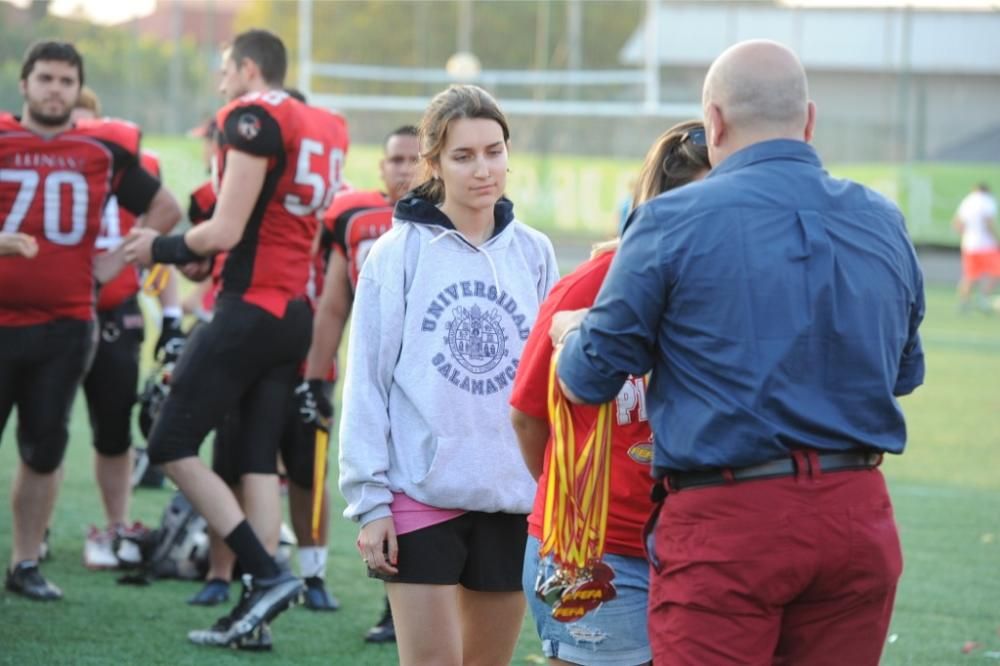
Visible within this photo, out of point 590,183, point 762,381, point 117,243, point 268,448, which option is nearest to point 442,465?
point 762,381

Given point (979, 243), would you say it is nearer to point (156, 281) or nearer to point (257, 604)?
point (156, 281)

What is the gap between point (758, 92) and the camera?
3.21 meters

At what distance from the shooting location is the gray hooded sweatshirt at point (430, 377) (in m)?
4.05

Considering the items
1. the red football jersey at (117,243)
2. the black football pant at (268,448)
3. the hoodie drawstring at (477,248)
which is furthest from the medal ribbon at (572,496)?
the red football jersey at (117,243)

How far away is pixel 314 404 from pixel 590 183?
30.2m

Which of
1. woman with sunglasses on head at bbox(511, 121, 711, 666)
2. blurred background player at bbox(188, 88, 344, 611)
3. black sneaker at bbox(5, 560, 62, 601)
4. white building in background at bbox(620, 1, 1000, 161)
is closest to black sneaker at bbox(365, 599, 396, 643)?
blurred background player at bbox(188, 88, 344, 611)

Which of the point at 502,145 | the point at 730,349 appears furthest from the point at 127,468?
the point at 730,349

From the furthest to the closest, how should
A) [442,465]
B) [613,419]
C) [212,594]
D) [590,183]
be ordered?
[590,183], [212,594], [442,465], [613,419]

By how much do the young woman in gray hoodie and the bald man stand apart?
0.95m

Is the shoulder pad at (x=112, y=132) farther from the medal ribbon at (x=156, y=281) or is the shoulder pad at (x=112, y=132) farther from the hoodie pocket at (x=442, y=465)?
the hoodie pocket at (x=442, y=465)

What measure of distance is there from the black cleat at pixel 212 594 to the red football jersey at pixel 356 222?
1493mm

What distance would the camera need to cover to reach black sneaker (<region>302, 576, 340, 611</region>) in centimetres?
680

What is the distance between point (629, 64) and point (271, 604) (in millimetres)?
49793

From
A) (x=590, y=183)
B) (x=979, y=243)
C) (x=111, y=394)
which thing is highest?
(x=111, y=394)
